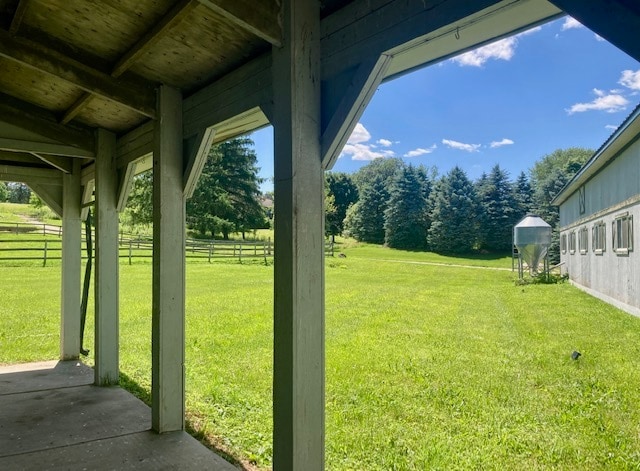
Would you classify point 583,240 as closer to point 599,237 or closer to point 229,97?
point 599,237

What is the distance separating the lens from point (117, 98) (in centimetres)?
279

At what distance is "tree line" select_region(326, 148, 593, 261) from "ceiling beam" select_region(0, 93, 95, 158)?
4787mm

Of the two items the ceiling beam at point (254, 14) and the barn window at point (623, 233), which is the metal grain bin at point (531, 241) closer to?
the barn window at point (623, 233)

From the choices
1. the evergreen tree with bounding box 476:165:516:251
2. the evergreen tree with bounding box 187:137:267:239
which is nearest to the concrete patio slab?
the evergreen tree with bounding box 476:165:516:251

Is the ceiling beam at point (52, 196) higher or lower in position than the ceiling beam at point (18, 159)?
lower

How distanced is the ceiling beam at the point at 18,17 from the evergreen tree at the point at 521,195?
604cm

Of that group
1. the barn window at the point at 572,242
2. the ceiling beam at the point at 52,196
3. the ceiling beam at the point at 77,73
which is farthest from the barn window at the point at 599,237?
the ceiling beam at the point at 52,196

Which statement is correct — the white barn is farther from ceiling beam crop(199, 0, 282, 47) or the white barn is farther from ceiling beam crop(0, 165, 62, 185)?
ceiling beam crop(0, 165, 62, 185)

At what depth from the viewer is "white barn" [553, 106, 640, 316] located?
6941 mm

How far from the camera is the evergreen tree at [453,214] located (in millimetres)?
6477

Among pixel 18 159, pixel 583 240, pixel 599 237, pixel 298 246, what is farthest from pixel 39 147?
pixel 583 240

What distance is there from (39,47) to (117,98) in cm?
47

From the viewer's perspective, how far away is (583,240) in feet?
37.8

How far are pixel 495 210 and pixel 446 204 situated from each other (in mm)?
721
